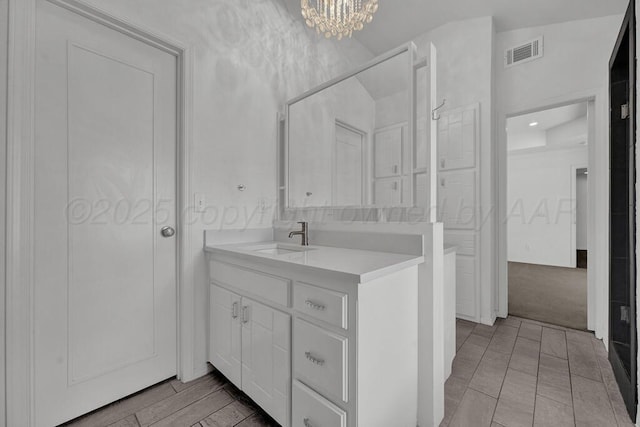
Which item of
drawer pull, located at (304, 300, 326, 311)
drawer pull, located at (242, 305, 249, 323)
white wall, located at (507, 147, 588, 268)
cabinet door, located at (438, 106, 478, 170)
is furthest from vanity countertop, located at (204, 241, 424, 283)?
white wall, located at (507, 147, 588, 268)

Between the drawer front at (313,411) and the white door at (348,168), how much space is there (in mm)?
1113

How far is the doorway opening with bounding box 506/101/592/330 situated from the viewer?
5.15 meters

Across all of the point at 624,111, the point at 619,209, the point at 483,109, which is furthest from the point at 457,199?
the point at 624,111

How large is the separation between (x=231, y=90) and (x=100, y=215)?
3.82 feet

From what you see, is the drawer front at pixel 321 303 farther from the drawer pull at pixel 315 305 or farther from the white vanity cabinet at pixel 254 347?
the white vanity cabinet at pixel 254 347

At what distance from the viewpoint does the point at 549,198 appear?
19.0 feet

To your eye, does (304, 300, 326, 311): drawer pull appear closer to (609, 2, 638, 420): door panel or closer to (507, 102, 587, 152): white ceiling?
(609, 2, 638, 420): door panel

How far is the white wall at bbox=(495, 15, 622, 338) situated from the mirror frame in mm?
1872

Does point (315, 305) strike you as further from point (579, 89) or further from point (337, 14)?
point (579, 89)

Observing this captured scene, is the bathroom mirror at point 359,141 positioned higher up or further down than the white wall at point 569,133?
further down

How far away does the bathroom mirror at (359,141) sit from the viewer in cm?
157

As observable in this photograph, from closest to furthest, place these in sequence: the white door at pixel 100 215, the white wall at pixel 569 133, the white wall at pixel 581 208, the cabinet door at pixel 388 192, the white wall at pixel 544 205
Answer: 1. the white door at pixel 100 215
2. the cabinet door at pixel 388 192
3. the white wall at pixel 544 205
4. the white wall at pixel 569 133
5. the white wall at pixel 581 208

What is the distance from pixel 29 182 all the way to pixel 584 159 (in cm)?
767

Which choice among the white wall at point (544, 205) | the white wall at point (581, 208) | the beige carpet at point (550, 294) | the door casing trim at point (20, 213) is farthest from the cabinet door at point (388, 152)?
the white wall at point (581, 208)
